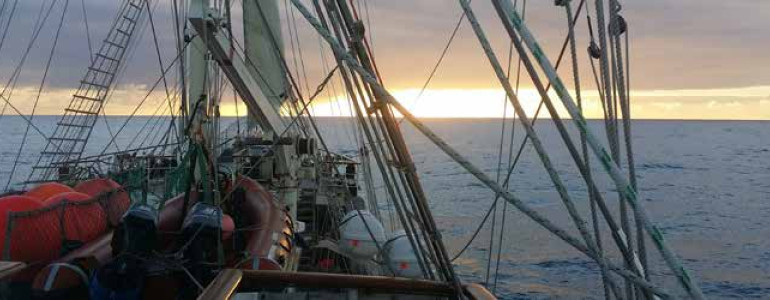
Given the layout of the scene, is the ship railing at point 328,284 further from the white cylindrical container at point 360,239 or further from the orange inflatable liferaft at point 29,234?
the white cylindrical container at point 360,239

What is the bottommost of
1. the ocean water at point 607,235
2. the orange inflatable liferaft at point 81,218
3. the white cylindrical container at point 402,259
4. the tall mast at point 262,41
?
the ocean water at point 607,235

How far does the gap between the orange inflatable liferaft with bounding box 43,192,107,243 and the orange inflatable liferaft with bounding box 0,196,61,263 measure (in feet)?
1.01

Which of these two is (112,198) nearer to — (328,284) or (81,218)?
(81,218)

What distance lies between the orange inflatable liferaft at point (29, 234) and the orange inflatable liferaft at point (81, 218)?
307mm

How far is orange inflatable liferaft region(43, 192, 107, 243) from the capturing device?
28.6 ft

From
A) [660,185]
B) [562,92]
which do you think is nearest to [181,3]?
[562,92]

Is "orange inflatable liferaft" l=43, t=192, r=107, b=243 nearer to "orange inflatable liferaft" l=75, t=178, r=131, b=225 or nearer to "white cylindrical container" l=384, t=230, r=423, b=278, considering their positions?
"orange inflatable liferaft" l=75, t=178, r=131, b=225

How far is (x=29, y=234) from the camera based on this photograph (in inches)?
303

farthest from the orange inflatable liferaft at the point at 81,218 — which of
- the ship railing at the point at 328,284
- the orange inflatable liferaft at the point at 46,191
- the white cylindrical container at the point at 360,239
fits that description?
the white cylindrical container at the point at 360,239

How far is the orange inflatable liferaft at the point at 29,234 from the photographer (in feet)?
24.6

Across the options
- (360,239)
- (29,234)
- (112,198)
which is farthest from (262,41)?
(29,234)

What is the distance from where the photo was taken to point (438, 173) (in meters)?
72.0

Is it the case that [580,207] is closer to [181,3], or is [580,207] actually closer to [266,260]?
[181,3]

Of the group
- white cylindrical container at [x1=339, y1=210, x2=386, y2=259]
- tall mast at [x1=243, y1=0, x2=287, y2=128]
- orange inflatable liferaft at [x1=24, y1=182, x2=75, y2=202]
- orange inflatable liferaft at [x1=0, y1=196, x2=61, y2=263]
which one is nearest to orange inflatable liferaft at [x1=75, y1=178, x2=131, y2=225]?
orange inflatable liferaft at [x1=24, y1=182, x2=75, y2=202]
